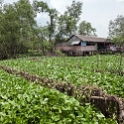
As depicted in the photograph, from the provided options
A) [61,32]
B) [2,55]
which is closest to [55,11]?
[61,32]

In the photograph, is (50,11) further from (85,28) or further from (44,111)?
(44,111)

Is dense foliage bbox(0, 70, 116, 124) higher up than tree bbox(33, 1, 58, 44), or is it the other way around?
tree bbox(33, 1, 58, 44)

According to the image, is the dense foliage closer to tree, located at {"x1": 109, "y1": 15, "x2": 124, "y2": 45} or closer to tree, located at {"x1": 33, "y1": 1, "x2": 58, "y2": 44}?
tree, located at {"x1": 109, "y1": 15, "x2": 124, "y2": 45}

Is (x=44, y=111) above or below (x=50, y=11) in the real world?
Answer: below

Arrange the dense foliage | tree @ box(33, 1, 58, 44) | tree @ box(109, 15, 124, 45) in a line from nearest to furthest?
the dense foliage → tree @ box(109, 15, 124, 45) → tree @ box(33, 1, 58, 44)

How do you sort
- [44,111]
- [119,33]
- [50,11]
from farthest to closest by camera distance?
[50,11] → [119,33] → [44,111]

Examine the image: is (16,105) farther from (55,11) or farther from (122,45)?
(55,11)

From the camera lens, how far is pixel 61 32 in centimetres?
3741

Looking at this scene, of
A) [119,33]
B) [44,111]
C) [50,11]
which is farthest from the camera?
[50,11]

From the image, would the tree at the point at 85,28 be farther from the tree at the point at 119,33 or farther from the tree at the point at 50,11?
the tree at the point at 119,33

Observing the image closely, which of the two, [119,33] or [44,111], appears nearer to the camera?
[44,111]

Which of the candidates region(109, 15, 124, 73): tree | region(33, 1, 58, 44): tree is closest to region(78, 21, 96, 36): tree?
region(33, 1, 58, 44): tree

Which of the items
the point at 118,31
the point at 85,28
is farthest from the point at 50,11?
the point at 118,31

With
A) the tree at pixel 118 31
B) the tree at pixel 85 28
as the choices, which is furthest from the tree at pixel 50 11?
the tree at pixel 118 31
